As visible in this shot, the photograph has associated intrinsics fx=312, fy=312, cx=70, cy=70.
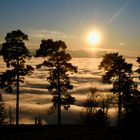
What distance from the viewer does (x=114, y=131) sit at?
32188 mm

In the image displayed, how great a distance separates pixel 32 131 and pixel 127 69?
16892 millimetres

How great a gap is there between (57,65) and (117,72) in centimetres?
912

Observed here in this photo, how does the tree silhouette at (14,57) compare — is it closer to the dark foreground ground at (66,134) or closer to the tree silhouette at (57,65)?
the tree silhouette at (57,65)

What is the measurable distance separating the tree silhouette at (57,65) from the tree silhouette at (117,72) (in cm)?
576

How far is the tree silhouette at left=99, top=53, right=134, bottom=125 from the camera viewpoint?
143ft

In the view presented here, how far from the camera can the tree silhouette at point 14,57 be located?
39.4m

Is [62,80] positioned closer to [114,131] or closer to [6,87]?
[6,87]

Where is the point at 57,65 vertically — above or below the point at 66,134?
above

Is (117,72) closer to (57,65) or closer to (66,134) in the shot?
(57,65)

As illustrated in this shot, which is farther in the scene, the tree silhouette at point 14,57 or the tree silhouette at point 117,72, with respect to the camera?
the tree silhouette at point 117,72

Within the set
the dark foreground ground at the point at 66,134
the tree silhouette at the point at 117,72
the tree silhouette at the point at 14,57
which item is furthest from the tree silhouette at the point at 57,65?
the dark foreground ground at the point at 66,134

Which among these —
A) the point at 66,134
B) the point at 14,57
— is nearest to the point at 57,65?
the point at 14,57

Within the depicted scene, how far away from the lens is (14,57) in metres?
39.8

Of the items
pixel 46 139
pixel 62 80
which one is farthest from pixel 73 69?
pixel 46 139
